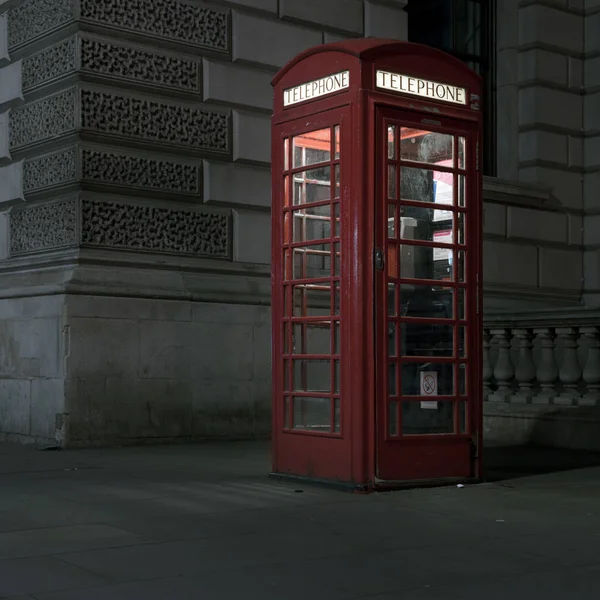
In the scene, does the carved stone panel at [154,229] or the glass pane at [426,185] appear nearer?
the glass pane at [426,185]

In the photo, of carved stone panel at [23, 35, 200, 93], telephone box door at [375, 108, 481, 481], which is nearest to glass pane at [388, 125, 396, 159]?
telephone box door at [375, 108, 481, 481]

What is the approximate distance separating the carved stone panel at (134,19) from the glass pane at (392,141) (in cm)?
418

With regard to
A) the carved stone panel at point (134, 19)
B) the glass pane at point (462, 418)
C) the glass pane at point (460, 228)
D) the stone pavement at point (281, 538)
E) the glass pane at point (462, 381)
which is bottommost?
the stone pavement at point (281, 538)

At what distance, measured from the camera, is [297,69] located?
7676mm

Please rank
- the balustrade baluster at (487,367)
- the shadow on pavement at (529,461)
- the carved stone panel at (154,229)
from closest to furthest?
the shadow on pavement at (529,461), the carved stone panel at (154,229), the balustrade baluster at (487,367)

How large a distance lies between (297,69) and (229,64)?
3.86 m

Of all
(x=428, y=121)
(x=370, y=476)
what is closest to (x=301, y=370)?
(x=370, y=476)

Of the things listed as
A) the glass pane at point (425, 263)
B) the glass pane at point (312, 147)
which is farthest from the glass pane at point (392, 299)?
the glass pane at point (312, 147)

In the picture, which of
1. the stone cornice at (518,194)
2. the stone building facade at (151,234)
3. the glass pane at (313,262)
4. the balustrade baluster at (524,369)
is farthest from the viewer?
the stone cornice at (518,194)

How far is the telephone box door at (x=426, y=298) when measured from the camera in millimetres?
7215

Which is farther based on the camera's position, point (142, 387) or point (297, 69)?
point (142, 387)

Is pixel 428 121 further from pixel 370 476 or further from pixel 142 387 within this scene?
pixel 142 387

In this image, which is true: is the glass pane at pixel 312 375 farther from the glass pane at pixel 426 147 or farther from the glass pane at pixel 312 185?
the glass pane at pixel 426 147

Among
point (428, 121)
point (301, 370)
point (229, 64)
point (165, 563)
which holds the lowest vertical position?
point (165, 563)
